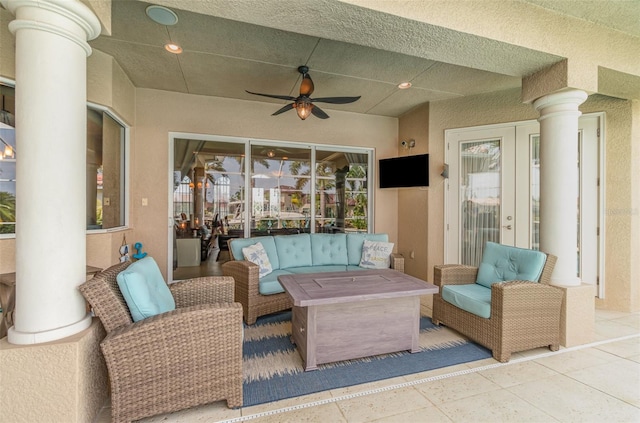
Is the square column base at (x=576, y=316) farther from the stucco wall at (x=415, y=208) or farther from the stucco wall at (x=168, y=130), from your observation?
the stucco wall at (x=168, y=130)

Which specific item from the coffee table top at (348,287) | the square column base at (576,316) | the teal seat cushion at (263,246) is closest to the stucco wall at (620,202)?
the square column base at (576,316)

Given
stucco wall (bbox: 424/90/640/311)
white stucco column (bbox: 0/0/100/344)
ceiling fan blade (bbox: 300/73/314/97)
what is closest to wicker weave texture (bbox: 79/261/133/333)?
white stucco column (bbox: 0/0/100/344)

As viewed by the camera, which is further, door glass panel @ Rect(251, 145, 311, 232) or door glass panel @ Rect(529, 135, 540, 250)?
door glass panel @ Rect(251, 145, 311, 232)

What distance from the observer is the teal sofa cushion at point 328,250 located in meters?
4.12

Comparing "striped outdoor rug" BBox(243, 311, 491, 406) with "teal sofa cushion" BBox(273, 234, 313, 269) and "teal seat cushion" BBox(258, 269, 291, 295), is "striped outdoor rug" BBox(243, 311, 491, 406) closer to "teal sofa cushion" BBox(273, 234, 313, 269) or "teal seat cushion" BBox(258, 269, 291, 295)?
"teal seat cushion" BBox(258, 269, 291, 295)

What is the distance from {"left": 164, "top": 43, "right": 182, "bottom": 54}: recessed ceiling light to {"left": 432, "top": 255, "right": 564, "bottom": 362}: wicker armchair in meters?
3.97

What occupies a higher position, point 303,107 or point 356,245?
point 303,107

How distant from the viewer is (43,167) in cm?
153

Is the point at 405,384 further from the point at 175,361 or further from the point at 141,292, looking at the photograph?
the point at 141,292

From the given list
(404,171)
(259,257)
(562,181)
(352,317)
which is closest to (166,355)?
(352,317)

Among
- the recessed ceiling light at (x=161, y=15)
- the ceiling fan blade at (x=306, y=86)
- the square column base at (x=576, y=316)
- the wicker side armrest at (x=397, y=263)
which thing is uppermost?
the recessed ceiling light at (x=161, y=15)

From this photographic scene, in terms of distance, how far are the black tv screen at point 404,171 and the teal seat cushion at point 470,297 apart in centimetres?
214

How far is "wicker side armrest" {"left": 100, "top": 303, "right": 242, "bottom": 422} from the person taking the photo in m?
1.60

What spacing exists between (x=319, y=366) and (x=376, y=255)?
2.02 m
